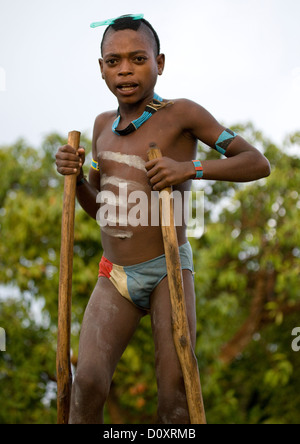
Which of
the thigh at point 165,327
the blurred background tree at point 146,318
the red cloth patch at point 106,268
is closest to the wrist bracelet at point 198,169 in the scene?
the thigh at point 165,327

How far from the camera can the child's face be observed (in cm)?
283

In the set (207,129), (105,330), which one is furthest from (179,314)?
(207,129)

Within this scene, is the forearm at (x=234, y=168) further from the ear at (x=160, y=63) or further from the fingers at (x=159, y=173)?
the ear at (x=160, y=63)

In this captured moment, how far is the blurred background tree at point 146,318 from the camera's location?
7992 mm

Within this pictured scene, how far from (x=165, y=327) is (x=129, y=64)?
1.28m

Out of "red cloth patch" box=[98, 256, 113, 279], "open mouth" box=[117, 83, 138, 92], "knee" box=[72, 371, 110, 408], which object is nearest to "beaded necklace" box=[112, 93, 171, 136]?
"open mouth" box=[117, 83, 138, 92]

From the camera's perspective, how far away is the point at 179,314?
8.53ft

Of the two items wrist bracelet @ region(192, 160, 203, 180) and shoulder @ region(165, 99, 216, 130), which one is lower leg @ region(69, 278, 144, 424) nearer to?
wrist bracelet @ region(192, 160, 203, 180)

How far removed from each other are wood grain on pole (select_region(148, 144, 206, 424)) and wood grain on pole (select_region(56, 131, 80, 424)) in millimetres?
556

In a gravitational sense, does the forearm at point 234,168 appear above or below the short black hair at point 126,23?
below

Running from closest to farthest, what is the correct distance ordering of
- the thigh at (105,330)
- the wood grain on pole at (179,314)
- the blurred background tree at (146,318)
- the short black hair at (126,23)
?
the wood grain on pole at (179,314), the thigh at (105,330), the short black hair at (126,23), the blurred background tree at (146,318)

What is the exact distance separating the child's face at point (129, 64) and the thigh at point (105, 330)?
962 millimetres

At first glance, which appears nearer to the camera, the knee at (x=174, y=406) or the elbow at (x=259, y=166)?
the knee at (x=174, y=406)

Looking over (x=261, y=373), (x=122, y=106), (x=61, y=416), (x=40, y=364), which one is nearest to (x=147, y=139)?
(x=122, y=106)
